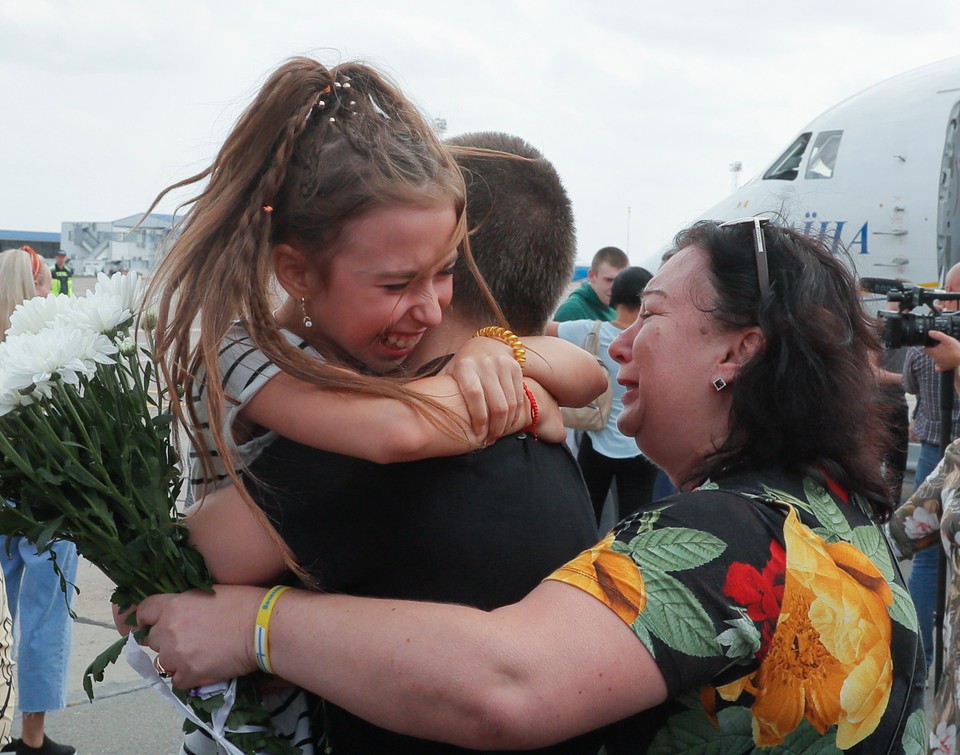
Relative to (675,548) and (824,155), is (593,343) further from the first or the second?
(824,155)

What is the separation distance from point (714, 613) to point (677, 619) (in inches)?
2.1

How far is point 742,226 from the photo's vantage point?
70.5 inches

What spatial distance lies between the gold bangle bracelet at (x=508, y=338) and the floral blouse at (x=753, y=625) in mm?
342

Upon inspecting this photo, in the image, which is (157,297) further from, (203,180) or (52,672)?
(52,672)

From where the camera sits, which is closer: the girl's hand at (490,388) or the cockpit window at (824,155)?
the girl's hand at (490,388)

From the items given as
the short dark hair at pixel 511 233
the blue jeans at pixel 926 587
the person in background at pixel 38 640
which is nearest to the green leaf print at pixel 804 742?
the short dark hair at pixel 511 233

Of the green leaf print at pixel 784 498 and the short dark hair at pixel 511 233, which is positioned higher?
the short dark hair at pixel 511 233

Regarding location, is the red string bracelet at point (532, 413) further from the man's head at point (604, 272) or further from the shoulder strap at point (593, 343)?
the man's head at point (604, 272)

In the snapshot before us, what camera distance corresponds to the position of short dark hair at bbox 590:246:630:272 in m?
8.30

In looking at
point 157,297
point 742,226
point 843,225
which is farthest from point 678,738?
point 843,225

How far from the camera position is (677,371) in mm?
1741

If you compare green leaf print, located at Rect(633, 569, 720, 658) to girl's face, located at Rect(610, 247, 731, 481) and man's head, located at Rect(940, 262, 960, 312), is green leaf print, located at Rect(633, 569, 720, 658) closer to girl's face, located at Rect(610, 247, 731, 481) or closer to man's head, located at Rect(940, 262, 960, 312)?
girl's face, located at Rect(610, 247, 731, 481)

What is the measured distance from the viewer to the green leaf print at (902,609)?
1.48 m

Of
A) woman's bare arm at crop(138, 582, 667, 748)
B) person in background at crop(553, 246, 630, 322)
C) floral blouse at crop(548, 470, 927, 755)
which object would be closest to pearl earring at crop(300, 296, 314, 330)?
woman's bare arm at crop(138, 582, 667, 748)
